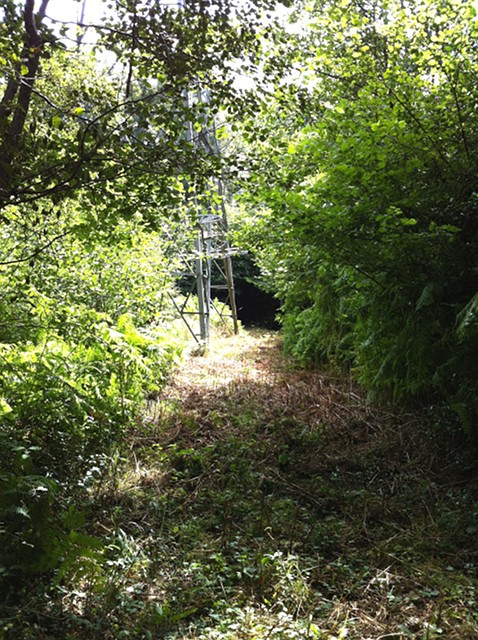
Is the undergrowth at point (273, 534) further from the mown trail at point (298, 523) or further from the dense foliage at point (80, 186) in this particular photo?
the dense foliage at point (80, 186)

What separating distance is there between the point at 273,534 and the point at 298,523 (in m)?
0.25

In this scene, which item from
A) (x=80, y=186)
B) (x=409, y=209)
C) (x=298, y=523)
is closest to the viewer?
(x=80, y=186)

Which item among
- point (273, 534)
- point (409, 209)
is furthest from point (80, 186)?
point (409, 209)

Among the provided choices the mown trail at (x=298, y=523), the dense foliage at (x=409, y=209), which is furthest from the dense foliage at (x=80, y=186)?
the dense foliage at (x=409, y=209)

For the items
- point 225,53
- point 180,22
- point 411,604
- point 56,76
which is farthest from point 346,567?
point 56,76

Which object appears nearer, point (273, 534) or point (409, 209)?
point (273, 534)

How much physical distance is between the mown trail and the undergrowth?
1cm

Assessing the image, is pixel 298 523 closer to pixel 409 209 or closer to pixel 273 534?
pixel 273 534

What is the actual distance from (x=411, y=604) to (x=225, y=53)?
340 centimetres

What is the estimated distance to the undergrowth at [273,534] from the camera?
2.35 metres

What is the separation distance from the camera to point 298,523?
345 centimetres

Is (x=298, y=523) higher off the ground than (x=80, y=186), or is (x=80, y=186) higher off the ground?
(x=80, y=186)

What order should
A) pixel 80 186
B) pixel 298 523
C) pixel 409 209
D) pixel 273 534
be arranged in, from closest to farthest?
pixel 80 186
pixel 273 534
pixel 298 523
pixel 409 209

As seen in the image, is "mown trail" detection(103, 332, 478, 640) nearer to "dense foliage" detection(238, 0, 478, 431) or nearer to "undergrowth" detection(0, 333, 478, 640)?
"undergrowth" detection(0, 333, 478, 640)
